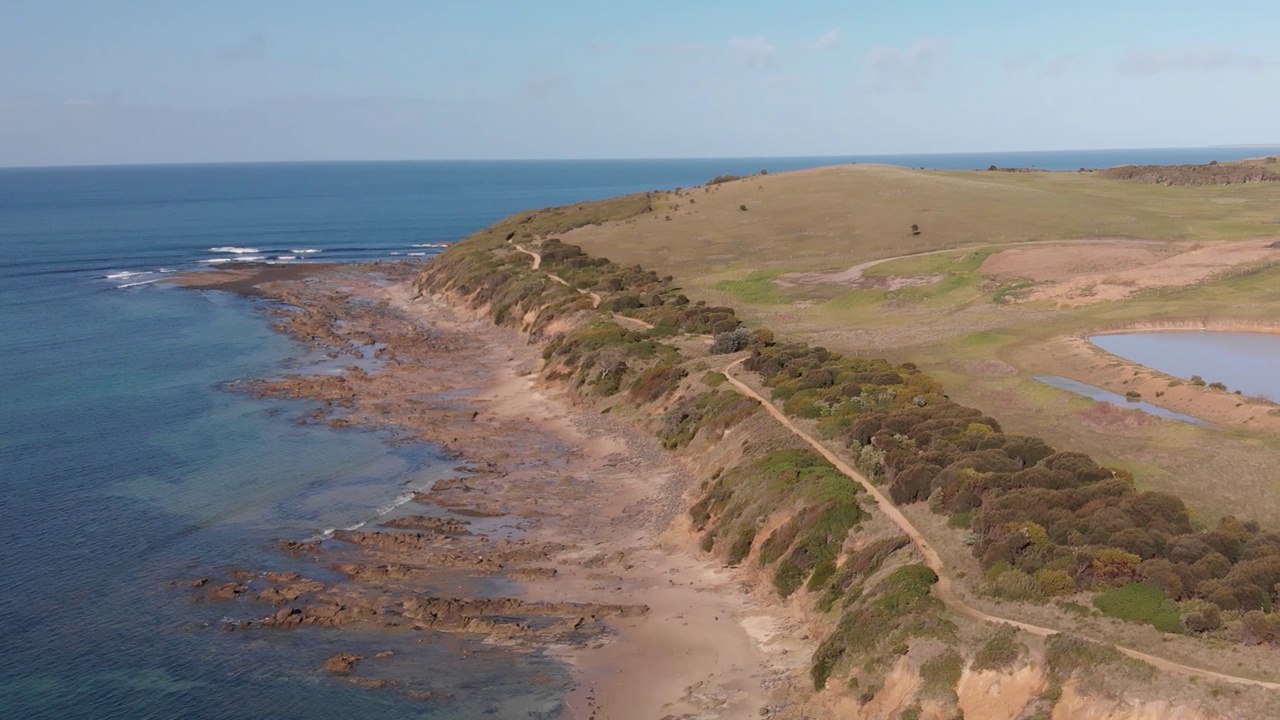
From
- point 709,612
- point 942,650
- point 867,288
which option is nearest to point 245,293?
point 867,288

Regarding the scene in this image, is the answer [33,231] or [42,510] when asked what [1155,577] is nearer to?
[42,510]

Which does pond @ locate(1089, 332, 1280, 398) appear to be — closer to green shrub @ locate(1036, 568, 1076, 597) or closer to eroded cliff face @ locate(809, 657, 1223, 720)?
green shrub @ locate(1036, 568, 1076, 597)

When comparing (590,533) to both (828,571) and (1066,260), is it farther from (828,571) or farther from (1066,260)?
(1066,260)

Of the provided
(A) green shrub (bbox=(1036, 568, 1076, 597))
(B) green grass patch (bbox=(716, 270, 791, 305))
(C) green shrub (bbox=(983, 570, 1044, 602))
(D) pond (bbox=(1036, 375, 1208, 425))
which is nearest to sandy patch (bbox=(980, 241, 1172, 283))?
(B) green grass patch (bbox=(716, 270, 791, 305))

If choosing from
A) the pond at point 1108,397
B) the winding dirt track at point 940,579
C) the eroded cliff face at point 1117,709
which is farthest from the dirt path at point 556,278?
the eroded cliff face at point 1117,709

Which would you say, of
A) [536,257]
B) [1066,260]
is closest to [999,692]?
[1066,260]

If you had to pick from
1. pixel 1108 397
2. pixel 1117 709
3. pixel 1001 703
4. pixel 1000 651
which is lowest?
pixel 1001 703
